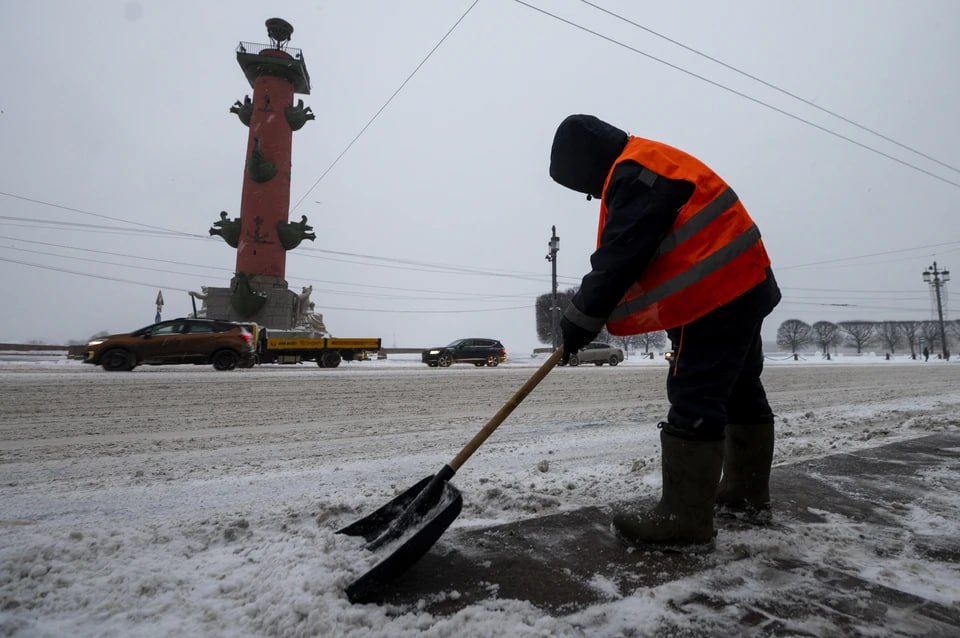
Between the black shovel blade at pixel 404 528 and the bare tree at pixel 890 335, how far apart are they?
83.4 meters

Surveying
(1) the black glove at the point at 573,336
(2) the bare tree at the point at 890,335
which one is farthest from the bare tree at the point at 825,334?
(1) the black glove at the point at 573,336

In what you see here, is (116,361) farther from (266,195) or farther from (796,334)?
(796,334)

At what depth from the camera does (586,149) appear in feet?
7.04

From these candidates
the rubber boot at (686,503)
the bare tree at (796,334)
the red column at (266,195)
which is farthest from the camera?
the bare tree at (796,334)

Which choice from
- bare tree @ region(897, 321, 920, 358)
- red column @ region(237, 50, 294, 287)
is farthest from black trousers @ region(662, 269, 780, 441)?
bare tree @ region(897, 321, 920, 358)

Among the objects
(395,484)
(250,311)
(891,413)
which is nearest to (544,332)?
(250,311)

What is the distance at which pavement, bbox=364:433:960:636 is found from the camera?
130 cm

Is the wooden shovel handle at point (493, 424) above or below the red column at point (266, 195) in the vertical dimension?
below

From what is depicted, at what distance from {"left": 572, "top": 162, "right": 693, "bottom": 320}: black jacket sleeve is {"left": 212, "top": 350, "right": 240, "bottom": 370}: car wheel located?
44.5ft

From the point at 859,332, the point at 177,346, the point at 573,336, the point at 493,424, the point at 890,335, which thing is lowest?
the point at 493,424

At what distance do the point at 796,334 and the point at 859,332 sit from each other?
321 inches

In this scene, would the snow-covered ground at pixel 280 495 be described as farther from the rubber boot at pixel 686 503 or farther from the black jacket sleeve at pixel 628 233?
the black jacket sleeve at pixel 628 233

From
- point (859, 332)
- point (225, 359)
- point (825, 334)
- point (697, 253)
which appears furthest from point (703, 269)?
point (859, 332)

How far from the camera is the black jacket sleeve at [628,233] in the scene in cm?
176
